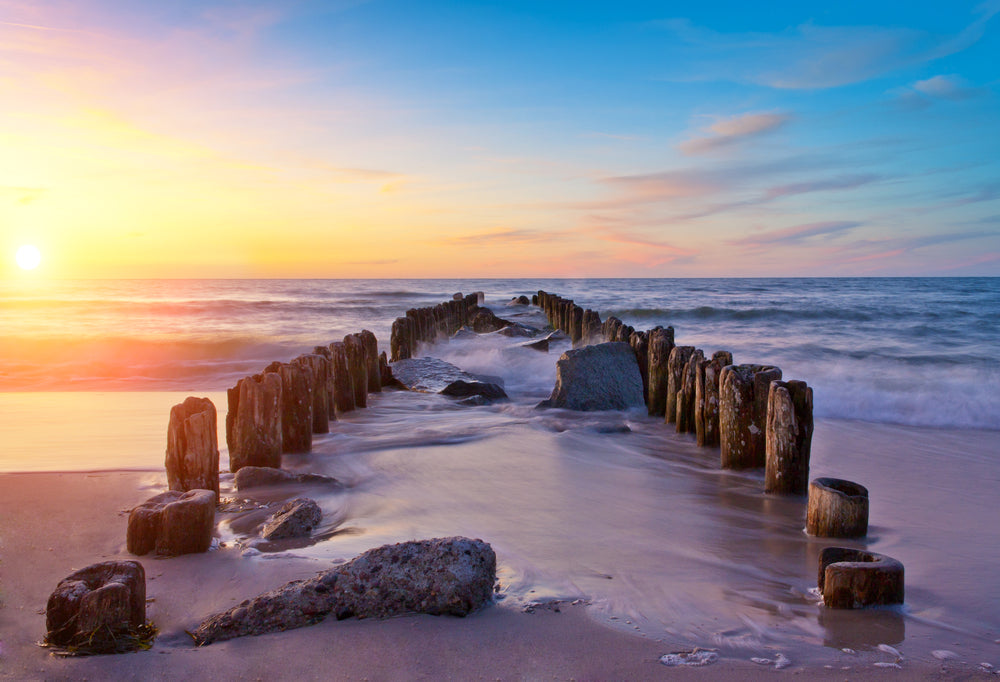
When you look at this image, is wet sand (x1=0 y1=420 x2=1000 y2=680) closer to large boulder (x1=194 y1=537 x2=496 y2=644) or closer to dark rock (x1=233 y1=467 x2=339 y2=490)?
large boulder (x1=194 y1=537 x2=496 y2=644)

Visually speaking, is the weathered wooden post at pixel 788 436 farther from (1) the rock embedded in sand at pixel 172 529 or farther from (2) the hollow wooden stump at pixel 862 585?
(1) the rock embedded in sand at pixel 172 529

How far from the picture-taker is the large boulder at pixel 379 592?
240 centimetres

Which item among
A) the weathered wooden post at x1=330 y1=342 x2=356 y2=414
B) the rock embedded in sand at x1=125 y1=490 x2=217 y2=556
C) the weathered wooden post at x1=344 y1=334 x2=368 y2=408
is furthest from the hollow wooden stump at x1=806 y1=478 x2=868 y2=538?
the weathered wooden post at x1=344 y1=334 x2=368 y2=408

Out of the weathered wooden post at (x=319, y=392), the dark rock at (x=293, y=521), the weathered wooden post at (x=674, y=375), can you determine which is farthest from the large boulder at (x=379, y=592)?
the weathered wooden post at (x=674, y=375)

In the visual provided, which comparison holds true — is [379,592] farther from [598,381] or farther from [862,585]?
[598,381]

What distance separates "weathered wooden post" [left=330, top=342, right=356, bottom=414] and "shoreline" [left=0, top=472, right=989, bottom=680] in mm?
4419

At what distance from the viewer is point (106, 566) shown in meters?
2.38

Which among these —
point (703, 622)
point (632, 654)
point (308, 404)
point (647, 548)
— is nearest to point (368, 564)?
point (632, 654)

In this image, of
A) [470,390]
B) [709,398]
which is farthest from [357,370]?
[709,398]

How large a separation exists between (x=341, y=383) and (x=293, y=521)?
4.01 meters

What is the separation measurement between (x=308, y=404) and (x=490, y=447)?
1634 mm

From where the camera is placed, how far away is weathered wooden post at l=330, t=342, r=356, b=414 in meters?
7.34

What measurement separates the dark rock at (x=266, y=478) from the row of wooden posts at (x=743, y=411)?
3000mm

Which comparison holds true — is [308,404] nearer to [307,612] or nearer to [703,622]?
[307,612]
